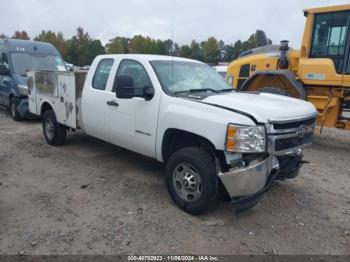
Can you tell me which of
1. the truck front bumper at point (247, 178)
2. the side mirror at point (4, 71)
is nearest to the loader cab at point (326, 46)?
the truck front bumper at point (247, 178)

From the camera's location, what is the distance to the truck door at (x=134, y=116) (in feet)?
14.8

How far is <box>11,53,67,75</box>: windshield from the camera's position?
10141 mm

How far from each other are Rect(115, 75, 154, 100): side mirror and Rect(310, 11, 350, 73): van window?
477 cm

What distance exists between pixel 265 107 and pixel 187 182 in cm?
129

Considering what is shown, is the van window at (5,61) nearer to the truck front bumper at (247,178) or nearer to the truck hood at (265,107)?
the truck hood at (265,107)

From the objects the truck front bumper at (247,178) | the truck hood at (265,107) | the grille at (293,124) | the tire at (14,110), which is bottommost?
the tire at (14,110)

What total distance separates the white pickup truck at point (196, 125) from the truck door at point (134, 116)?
0.05ft

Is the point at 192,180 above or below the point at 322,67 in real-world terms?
below

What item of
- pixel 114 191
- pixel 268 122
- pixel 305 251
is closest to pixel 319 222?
pixel 305 251

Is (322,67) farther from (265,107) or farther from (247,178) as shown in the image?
(247,178)

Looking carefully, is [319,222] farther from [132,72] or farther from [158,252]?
[132,72]

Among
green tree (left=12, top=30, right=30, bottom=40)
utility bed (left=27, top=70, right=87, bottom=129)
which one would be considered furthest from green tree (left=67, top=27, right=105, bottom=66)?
utility bed (left=27, top=70, right=87, bottom=129)

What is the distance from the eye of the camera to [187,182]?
4.05 m

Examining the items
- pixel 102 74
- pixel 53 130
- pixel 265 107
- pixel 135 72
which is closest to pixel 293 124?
pixel 265 107
